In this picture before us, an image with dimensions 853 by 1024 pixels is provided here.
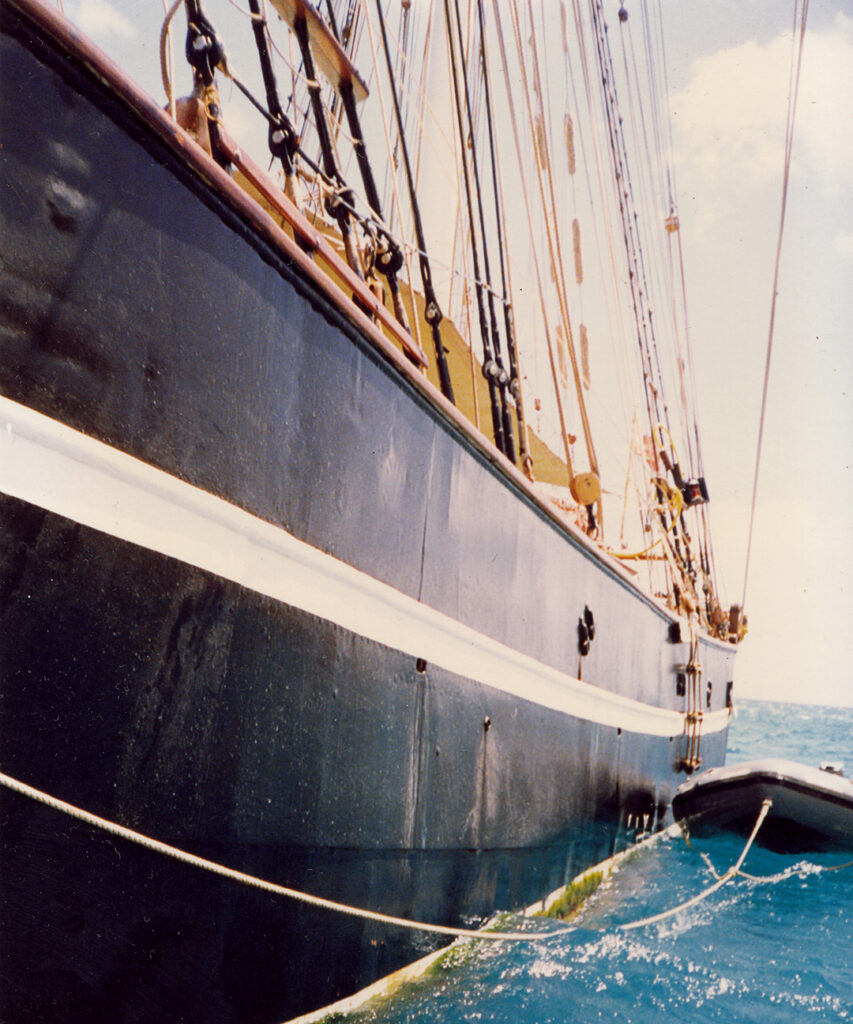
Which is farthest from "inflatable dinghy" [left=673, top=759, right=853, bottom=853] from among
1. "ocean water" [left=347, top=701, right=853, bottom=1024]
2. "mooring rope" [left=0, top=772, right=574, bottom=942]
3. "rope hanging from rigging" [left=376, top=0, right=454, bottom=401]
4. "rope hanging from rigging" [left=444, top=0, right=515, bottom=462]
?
"mooring rope" [left=0, top=772, right=574, bottom=942]

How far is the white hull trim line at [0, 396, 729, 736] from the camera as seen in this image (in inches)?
53.7

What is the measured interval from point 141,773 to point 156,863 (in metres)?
0.21

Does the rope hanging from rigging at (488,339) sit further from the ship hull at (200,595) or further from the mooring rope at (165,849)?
the mooring rope at (165,849)

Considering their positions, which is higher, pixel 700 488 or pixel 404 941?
pixel 700 488

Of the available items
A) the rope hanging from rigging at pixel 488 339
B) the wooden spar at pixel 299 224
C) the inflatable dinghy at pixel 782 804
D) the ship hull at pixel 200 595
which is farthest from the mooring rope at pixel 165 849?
the inflatable dinghy at pixel 782 804

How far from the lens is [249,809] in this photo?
72.4 inches

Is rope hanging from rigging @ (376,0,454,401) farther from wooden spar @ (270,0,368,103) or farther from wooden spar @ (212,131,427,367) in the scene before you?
wooden spar @ (212,131,427,367)

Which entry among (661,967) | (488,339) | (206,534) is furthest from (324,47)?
(661,967)

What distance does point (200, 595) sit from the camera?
5.54 ft

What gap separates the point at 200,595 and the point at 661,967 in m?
2.96

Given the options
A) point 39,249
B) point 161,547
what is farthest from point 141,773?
point 39,249

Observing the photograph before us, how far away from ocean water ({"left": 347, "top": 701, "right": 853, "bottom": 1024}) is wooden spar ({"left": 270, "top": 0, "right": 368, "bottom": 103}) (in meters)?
3.36

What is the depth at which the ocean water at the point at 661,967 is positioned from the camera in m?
2.65

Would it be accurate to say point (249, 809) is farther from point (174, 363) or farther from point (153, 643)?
point (174, 363)
